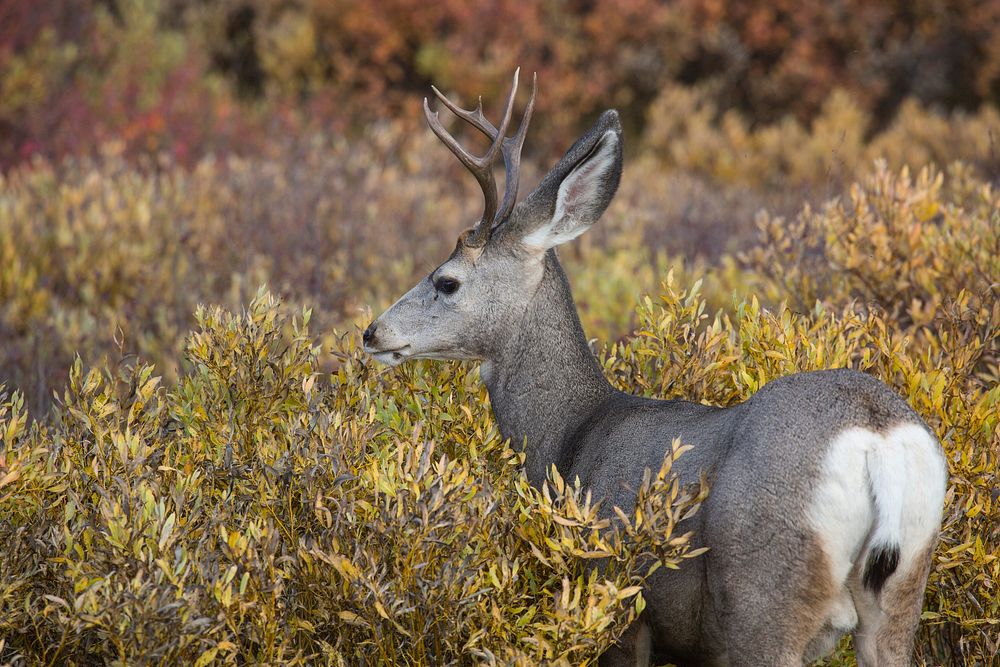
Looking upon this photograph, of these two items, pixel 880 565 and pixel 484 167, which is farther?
pixel 484 167

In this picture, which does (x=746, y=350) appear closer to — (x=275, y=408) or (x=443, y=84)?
(x=275, y=408)

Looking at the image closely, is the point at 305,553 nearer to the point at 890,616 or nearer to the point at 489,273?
the point at 489,273

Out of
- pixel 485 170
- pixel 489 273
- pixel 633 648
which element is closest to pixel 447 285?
pixel 489 273

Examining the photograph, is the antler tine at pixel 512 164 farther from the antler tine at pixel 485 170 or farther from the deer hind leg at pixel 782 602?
the deer hind leg at pixel 782 602

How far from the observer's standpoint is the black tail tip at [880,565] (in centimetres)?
283

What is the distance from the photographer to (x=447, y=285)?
13.9 feet

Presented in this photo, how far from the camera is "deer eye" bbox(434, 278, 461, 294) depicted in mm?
4211

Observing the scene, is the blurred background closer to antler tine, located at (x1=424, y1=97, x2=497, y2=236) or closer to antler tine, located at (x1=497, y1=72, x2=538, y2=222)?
antler tine, located at (x1=497, y1=72, x2=538, y2=222)

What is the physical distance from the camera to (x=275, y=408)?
4.11 meters

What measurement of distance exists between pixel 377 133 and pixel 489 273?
8.21 meters

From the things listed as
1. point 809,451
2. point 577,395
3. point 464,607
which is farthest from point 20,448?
point 809,451

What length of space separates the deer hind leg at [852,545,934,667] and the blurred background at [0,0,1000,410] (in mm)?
3641

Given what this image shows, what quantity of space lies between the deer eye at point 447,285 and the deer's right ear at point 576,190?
0.95 feet

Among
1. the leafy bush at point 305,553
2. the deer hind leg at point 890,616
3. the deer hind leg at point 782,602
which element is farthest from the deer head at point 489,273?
the deer hind leg at point 890,616
